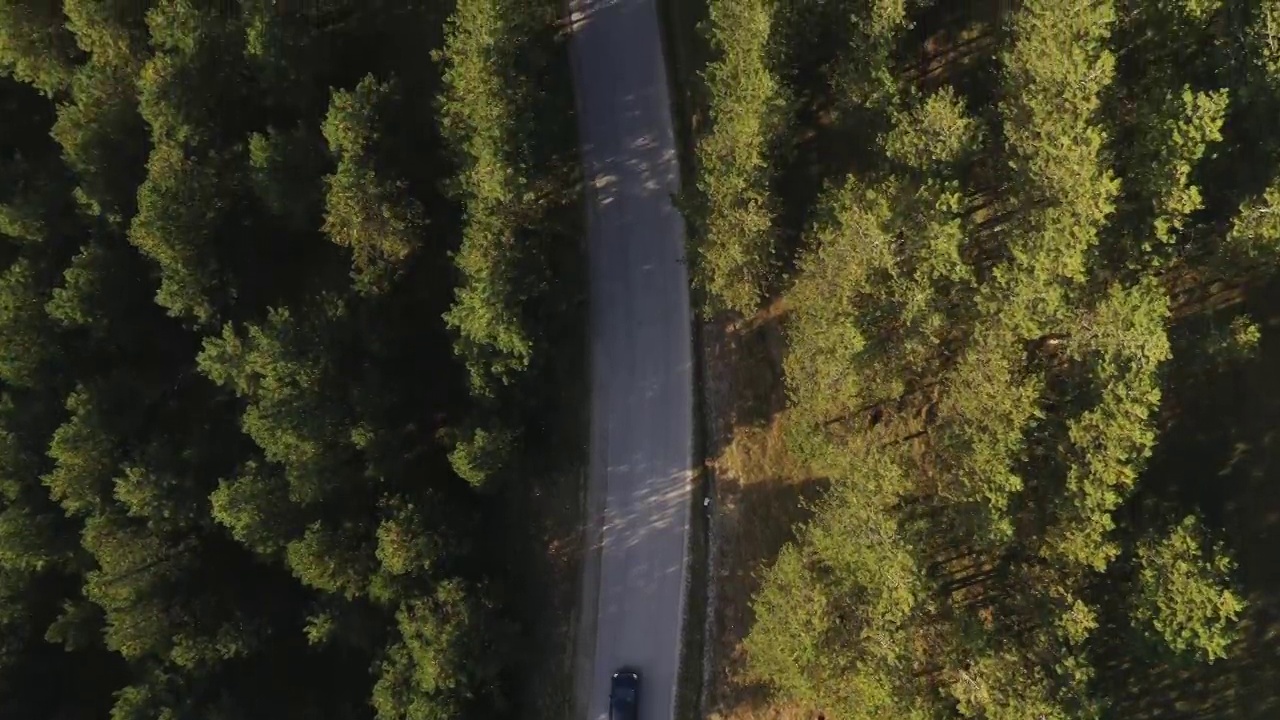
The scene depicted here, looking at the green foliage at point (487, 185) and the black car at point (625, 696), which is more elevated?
the green foliage at point (487, 185)

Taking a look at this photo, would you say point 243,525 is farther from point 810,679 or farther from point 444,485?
point 810,679

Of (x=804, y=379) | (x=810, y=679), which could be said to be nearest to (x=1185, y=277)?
(x=804, y=379)

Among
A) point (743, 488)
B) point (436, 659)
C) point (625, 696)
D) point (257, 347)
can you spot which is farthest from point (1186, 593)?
point (257, 347)

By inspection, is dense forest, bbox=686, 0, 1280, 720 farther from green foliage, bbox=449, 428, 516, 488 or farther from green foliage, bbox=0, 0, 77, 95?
green foliage, bbox=0, 0, 77, 95

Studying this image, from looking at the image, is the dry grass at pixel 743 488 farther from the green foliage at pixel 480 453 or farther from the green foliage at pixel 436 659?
the green foliage at pixel 436 659

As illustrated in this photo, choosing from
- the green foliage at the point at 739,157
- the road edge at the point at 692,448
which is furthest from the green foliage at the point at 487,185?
the road edge at the point at 692,448
